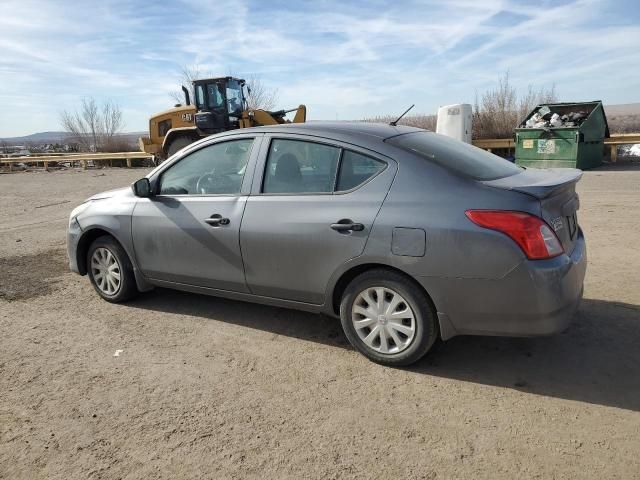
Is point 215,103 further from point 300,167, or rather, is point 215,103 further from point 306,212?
point 306,212

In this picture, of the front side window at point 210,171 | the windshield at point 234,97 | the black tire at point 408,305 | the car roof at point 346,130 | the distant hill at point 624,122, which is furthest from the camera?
the distant hill at point 624,122

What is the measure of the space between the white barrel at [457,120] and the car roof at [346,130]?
596 inches

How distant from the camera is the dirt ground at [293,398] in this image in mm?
2551

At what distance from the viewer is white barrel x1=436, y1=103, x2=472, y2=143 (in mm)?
18297

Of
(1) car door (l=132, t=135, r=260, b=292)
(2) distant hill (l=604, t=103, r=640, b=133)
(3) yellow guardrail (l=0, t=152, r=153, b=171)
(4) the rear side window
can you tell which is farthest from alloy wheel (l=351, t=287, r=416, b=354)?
(2) distant hill (l=604, t=103, r=640, b=133)

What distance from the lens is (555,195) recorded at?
10.5ft

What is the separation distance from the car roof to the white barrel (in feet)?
49.6

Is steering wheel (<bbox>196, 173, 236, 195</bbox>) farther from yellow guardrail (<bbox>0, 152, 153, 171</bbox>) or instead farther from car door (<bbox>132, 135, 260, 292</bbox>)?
yellow guardrail (<bbox>0, 152, 153, 171</bbox>)

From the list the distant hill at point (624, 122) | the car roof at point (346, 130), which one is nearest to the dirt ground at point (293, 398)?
the car roof at point (346, 130)

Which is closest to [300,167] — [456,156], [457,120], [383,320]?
[456,156]

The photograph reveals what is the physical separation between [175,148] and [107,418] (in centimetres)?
1746

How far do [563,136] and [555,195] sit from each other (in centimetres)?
1358

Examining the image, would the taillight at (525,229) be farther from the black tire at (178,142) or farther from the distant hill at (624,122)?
the distant hill at (624,122)

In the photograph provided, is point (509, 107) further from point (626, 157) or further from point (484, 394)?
point (484, 394)
